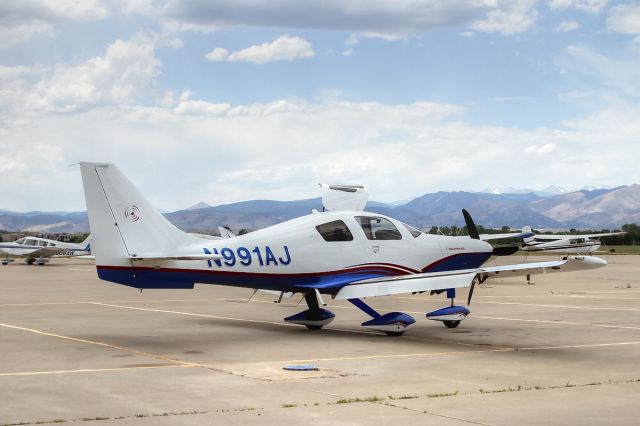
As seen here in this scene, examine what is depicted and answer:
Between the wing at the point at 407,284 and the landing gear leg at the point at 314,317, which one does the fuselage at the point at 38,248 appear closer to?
the landing gear leg at the point at 314,317

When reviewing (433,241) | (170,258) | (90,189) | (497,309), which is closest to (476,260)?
(433,241)

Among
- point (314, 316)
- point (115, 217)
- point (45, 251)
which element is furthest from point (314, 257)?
point (45, 251)

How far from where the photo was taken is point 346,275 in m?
18.3

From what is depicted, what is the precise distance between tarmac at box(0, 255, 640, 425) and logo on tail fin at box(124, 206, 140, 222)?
2.30 meters

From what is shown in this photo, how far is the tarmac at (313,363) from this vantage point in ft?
31.8

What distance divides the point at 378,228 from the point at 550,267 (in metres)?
4.25

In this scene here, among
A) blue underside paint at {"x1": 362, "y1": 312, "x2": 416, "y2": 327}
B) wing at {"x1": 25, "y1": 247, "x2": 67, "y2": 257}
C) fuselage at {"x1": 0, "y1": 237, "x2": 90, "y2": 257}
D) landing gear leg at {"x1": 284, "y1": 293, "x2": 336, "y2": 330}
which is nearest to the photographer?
blue underside paint at {"x1": 362, "y1": 312, "x2": 416, "y2": 327}

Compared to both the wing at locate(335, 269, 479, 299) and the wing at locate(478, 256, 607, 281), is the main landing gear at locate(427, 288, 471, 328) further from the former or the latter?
the wing at locate(478, 256, 607, 281)

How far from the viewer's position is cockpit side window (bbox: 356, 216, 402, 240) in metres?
18.8

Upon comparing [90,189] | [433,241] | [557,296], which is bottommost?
[557,296]

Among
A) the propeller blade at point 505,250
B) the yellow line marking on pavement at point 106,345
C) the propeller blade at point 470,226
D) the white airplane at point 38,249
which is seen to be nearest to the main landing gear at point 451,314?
the propeller blade at point 505,250

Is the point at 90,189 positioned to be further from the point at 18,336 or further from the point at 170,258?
the point at 18,336

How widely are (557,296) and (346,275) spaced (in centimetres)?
1357

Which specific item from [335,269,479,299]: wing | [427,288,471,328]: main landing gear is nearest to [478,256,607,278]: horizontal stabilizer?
[335,269,479,299]: wing
